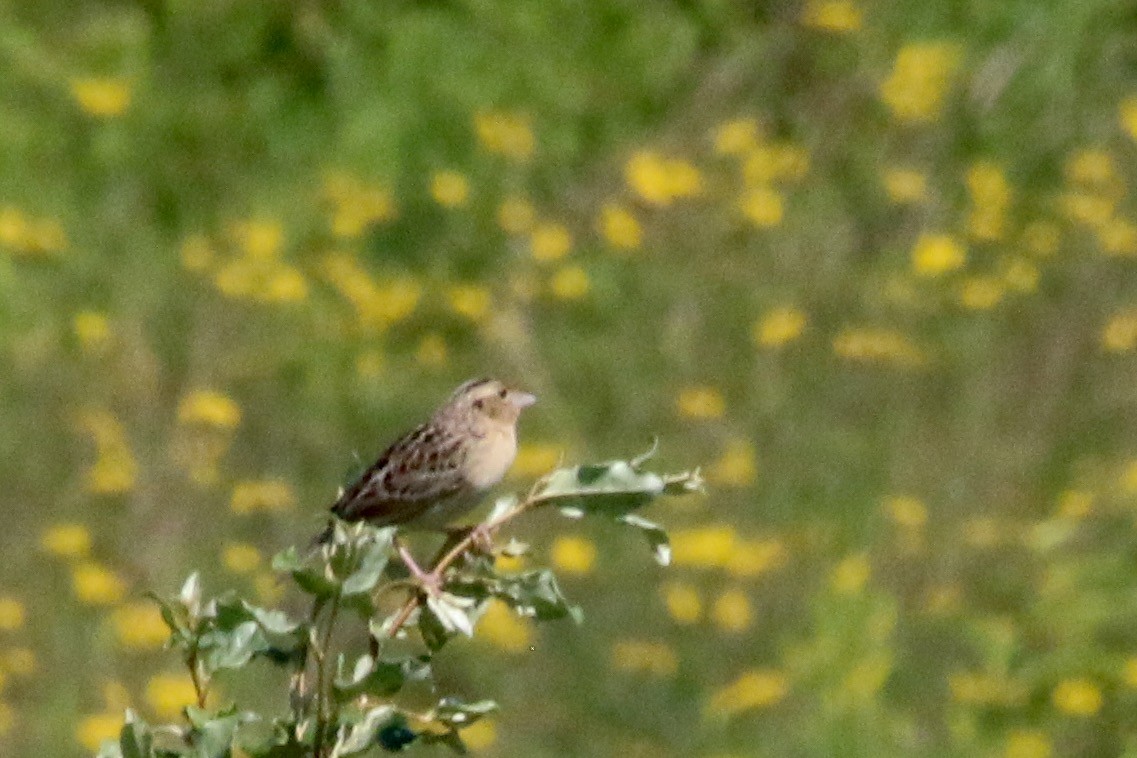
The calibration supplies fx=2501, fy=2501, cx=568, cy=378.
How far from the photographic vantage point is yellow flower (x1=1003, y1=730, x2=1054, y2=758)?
5.75 m

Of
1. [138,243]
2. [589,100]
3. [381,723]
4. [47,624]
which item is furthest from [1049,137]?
[381,723]

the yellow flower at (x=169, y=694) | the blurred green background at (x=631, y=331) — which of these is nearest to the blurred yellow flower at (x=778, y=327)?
the blurred green background at (x=631, y=331)

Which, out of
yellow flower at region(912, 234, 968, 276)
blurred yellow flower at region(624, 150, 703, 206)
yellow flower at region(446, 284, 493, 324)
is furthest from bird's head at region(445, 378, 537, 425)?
blurred yellow flower at region(624, 150, 703, 206)

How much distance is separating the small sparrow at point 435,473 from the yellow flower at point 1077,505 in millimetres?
2371

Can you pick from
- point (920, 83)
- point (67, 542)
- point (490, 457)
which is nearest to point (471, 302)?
point (67, 542)

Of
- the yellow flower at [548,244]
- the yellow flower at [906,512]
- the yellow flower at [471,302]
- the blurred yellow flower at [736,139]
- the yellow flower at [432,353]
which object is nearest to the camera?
the yellow flower at [906,512]

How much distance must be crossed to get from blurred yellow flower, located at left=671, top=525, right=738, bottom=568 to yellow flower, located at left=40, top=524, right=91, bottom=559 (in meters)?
1.49

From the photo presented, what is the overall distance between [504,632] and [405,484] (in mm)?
1759

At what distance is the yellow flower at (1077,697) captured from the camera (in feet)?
19.2

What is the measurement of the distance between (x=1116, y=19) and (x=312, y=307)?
3.29m

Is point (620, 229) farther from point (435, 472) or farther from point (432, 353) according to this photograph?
point (435, 472)

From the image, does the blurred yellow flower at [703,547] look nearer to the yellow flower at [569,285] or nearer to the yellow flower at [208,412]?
the yellow flower at [208,412]

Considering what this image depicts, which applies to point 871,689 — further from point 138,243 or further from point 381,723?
point 381,723

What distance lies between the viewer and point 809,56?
939 centimetres
